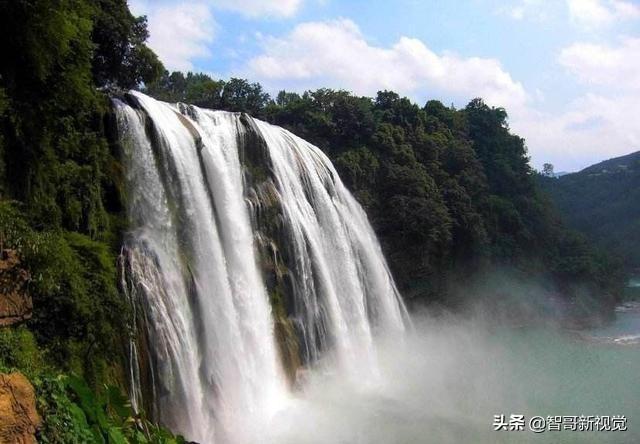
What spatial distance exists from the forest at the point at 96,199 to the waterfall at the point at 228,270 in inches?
25.5

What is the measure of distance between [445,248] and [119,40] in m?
20.7

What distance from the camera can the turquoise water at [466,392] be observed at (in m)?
13.2

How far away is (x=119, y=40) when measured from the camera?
13.7 metres

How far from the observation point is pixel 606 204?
71.3 m

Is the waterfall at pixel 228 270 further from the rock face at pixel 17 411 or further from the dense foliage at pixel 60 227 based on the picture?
the rock face at pixel 17 411

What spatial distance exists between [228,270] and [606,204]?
67398mm

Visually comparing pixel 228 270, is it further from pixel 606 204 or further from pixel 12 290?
pixel 606 204

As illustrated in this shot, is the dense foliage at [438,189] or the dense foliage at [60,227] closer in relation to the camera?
the dense foliage at [60,227]

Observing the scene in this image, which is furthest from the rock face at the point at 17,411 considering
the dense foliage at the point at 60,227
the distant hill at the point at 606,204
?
the distant hill at the point at 606,204

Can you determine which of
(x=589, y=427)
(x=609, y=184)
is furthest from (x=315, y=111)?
(x=609, y=184)

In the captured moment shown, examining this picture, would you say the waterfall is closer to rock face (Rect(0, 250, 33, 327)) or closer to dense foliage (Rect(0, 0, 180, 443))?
dense foliage (Rect(0, 0, 180, 443))

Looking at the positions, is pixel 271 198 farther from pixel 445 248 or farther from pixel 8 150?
pixel 445 248

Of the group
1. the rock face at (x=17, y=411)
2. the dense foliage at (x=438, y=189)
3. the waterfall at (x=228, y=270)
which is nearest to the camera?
the rock face at (x=17, y=411)

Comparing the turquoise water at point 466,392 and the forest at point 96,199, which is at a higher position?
the forest at point 96,199
